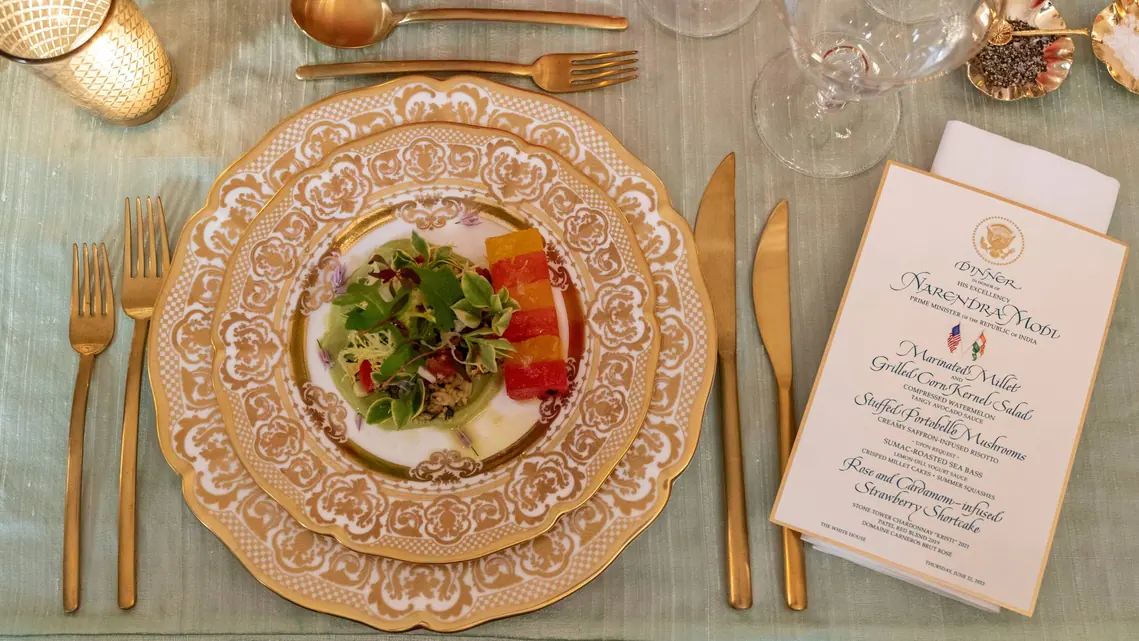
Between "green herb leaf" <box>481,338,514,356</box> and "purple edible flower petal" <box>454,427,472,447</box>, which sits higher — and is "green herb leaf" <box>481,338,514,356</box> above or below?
above

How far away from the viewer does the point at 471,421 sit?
33.2 inches

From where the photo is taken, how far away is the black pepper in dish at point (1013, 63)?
37.4 inches

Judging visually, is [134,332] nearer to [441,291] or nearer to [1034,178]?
[441,291]

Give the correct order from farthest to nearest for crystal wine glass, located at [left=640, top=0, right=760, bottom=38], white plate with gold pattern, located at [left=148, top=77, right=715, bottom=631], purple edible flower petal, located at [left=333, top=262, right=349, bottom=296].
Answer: crystal wine glass, located at [left=640, top=0, right=760, bottom=38] < purple edible flower petal, located at [left=333, top=262, right=349, bottom=296] < white plate with gold pattern, located at [left=148, top=77, right=715, bottom=631]

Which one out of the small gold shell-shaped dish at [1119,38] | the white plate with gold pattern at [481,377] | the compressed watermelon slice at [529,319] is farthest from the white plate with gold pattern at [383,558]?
the small gold shell-shaped dish at [1119,38]

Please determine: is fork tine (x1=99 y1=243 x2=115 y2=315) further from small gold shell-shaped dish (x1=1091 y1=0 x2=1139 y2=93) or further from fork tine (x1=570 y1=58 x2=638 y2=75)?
small gold shell-shaped dish (x1=1091 y1=0 x2=1139 y2=93)

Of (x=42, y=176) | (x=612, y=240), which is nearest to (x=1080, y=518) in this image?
(x=612, y=240)

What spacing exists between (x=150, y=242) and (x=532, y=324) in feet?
1.72

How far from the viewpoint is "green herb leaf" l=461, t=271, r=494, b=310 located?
2.66 ft

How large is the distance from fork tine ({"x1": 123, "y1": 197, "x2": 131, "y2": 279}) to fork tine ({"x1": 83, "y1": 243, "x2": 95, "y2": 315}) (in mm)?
48

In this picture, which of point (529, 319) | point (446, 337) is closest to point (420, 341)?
point (446, 337)

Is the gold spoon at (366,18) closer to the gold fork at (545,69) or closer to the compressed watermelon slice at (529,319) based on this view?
the gold fork at (545,69)

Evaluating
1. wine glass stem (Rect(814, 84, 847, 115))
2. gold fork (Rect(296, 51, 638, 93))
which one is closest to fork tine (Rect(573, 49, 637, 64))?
gold fork (Rect(296, 51, 638, 93))

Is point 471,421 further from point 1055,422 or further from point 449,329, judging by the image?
point 1055,422
